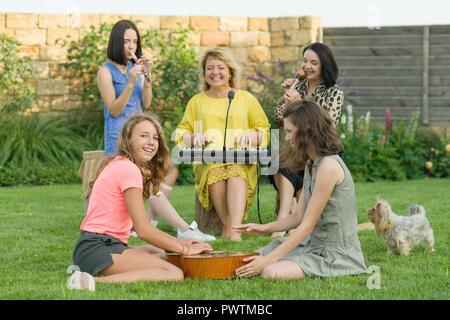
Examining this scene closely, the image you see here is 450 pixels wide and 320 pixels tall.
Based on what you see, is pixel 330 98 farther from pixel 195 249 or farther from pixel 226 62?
pixel 195 249

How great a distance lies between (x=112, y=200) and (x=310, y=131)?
1.16m

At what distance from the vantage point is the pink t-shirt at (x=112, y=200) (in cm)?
532

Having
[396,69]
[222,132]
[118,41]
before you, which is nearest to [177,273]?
[222,132]

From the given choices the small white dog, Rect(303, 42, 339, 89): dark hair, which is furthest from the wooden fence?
the small white dog

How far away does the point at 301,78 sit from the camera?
295 inches

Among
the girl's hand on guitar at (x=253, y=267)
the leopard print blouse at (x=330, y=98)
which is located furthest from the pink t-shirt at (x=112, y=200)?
the leopard print blouse at (x=330, y=98)

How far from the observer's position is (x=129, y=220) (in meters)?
5.44

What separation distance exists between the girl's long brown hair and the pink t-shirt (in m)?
0.08

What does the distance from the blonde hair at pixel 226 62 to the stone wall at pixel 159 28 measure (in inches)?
269

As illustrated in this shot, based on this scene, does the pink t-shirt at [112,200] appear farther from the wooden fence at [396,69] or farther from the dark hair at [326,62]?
the wooden fence at [396,69]

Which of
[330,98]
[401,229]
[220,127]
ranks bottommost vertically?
[401,229]

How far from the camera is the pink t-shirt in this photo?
17.5 feet
